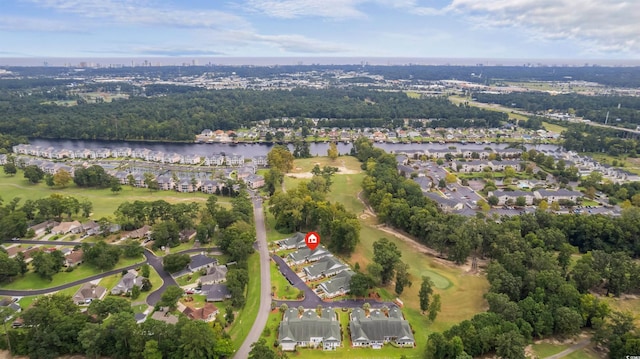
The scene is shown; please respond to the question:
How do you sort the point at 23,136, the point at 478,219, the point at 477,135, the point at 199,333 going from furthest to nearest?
1. the point at 477,135
2. the point at 23,136
3. the point at 478,219
4. the point at 199,333

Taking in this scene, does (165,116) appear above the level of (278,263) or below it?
above

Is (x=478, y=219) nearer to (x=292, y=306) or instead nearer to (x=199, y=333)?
(x=292, y=306)

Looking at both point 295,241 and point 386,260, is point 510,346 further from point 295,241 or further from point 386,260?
point 295,241

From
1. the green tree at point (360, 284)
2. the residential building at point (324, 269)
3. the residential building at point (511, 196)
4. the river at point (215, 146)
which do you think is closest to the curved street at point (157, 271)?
the residential building at point (324, 269)

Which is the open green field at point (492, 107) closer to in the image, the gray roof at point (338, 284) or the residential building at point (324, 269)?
the residential building at point (324, 269)

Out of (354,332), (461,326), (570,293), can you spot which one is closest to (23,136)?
(354,332)

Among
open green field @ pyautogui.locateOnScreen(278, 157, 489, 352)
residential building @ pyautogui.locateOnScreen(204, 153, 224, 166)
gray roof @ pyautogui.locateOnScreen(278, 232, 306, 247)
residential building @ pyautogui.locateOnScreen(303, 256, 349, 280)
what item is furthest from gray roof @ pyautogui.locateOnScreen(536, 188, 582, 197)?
residential building @ pyautogui.locateOnScreen(204, 153, 224, 166)

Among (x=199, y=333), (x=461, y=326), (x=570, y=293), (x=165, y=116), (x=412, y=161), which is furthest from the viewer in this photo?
(x=165, y=116)

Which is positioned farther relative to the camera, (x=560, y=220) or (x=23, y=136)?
(x=23, y=136)
